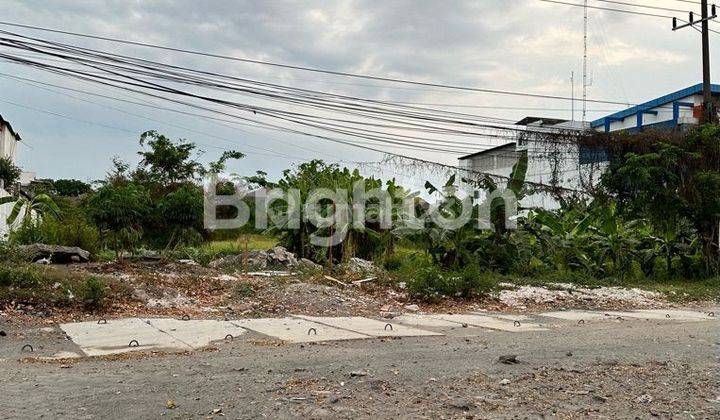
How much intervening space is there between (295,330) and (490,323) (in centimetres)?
317

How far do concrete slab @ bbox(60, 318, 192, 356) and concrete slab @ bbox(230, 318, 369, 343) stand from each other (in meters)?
1.27

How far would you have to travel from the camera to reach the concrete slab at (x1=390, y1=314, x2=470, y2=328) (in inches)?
372

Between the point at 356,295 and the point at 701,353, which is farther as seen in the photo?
the point at 356,295

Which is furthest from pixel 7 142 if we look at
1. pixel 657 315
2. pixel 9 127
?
pixel 657 315

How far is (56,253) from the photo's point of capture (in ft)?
46.7

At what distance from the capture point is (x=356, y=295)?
1209 cm

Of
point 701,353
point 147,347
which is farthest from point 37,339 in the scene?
point 701,353

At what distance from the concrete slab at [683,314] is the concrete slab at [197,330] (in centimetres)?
790

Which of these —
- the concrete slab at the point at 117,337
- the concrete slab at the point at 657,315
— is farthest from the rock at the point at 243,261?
the concrete slab at the point at 657,315

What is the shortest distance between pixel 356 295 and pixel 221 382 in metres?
6.81

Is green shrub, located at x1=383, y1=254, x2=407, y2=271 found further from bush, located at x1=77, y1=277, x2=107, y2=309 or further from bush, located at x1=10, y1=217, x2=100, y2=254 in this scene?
bush, located at x1=77, y1=277, x2=107, y2=309

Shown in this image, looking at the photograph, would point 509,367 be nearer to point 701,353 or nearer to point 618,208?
point 701,353

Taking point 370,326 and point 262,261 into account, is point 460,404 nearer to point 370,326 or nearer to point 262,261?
point 370,326

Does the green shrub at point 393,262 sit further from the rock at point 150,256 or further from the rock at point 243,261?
the rock at point 150,256
